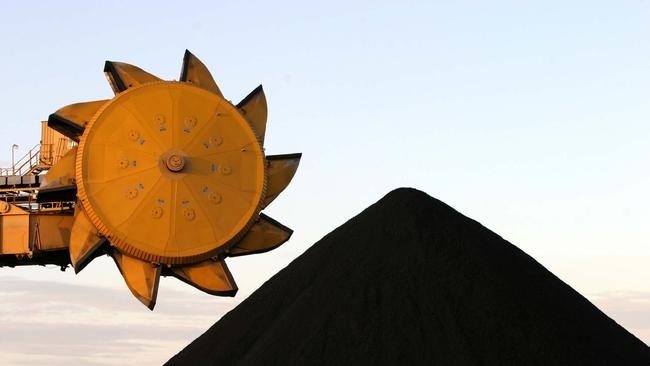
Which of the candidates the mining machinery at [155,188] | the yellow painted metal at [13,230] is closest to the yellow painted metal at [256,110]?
the mining machinery at [155,188]

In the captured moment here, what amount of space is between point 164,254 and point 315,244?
5.95 metres

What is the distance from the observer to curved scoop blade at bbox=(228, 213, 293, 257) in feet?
129

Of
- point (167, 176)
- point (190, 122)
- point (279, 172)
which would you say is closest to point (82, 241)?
point (167, 176)

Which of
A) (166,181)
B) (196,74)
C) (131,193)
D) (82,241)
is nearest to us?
(82,241)

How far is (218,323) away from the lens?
33.6m

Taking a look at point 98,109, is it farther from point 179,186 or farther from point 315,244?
point 315,244

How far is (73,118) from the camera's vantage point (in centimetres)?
3766

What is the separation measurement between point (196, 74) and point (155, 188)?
433 centimetres

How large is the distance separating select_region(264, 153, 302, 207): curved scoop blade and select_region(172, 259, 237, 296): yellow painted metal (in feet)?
9.45

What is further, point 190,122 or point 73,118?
point 190,122

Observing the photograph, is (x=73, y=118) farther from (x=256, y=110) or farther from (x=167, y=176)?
(x=256, y=110)

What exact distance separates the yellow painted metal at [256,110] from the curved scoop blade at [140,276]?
571 cm

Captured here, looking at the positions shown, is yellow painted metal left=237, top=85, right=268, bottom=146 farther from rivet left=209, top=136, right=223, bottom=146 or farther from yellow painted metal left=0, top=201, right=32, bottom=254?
yellow painted metal left=0, top=201, right=32, bottom=254

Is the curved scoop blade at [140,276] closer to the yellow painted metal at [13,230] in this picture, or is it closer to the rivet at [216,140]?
the yellow painted metal at [13,230]
